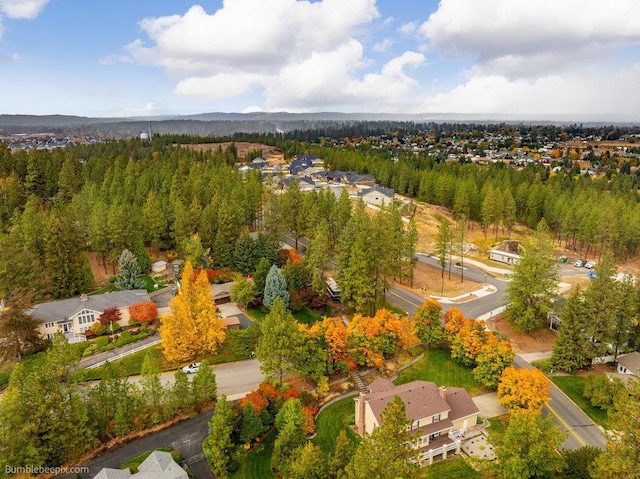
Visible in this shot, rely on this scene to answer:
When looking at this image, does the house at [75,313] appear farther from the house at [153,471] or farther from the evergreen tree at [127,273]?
the house at [153,471]

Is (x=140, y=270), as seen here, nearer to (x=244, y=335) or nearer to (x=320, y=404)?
(x=244, y=335)

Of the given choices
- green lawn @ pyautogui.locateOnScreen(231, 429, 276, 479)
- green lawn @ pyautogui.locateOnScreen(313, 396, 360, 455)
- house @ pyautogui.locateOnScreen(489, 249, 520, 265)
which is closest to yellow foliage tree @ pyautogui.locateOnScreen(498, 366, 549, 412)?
green lawn @ pyautogui.locateOnScreen(313, 396, 360, 455)

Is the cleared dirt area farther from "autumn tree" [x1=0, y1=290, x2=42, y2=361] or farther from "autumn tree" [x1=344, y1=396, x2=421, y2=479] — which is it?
"autumn tree" [x1=344, y1=396, x2=421, y2=479]

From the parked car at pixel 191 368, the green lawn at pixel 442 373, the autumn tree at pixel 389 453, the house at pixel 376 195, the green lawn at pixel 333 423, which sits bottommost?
the green lawn at pixel 333 423

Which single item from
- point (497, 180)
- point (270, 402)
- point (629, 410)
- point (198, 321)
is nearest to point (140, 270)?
point (198, 321)

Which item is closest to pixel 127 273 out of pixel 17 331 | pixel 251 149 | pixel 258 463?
pixel 17 331

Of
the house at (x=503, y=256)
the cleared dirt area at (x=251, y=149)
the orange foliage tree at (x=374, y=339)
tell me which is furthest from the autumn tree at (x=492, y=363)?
the cleared dirt area at (x=251, y=149)
